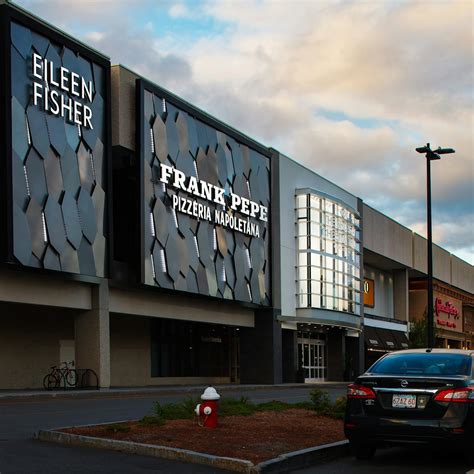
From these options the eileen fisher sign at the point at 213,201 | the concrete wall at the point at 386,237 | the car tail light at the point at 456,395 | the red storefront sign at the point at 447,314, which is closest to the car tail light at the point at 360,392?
the car tail light at the point at 456,395

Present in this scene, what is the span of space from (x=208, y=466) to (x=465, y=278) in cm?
8405

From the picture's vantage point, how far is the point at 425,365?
1186 centimetres

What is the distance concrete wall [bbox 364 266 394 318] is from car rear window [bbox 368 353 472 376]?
5524 cm

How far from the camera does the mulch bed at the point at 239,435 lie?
1133 cm

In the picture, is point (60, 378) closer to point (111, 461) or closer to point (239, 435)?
point (239, 435)

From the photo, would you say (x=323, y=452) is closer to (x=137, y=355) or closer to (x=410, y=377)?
(x=410, y=377)

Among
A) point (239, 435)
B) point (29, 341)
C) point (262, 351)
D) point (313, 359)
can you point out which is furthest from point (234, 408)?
point (313, 359)

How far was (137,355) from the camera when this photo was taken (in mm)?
39281

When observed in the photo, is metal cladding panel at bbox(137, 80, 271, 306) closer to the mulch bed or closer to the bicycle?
the bicycle

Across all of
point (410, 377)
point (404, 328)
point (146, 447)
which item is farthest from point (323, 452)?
point (404, 328)

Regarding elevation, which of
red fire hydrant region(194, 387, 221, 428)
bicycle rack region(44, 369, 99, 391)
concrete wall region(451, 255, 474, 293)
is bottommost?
bicycle rack region(44, 369, 99, 391)

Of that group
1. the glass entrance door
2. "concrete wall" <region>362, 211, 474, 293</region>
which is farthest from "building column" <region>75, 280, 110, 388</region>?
"concrete wall" <region>362, 211, 474, 293</region>

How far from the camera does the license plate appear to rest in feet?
36.2

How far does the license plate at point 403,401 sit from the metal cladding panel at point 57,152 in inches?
688
